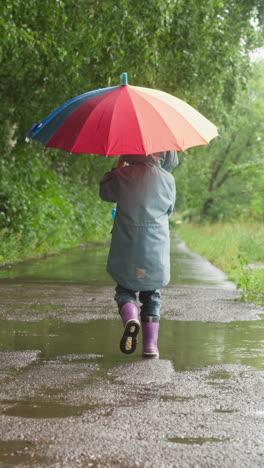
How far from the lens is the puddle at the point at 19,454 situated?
3638 millimetres

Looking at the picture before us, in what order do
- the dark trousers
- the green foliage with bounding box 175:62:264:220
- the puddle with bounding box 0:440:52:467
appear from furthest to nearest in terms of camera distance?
the green foliage with bounding box 175:62:264:220 → the dark trousers → the puddle with bounding box 0:440:52:467

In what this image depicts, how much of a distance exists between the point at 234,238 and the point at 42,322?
17908 mm

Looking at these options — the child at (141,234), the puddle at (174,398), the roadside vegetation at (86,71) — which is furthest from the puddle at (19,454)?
the roadside vegetation at (86,71)

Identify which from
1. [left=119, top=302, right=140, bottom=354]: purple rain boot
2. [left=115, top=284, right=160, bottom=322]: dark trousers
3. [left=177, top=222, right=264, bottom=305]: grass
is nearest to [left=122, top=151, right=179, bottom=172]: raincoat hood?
[left=115, top=284, right=160, bottom=322]: dark trousers

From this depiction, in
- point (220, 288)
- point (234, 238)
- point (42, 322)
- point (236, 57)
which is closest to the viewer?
point (42, 322)

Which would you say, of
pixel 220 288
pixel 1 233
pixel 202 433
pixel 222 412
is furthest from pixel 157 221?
pixel 1 233

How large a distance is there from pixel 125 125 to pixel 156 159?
0.41 m

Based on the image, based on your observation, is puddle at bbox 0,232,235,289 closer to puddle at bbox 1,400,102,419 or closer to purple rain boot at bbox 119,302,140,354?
purple rain boot at bbox 119,302,140,354

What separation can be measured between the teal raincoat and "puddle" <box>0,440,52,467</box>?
101 inches

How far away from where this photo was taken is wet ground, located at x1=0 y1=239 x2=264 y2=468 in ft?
12.7

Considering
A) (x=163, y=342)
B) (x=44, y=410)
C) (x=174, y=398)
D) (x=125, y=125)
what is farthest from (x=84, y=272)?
(x=44, y=410)

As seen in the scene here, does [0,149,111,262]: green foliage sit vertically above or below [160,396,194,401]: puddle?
above

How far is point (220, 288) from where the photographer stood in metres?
12.1

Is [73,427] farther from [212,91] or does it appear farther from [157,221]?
[212,91]
